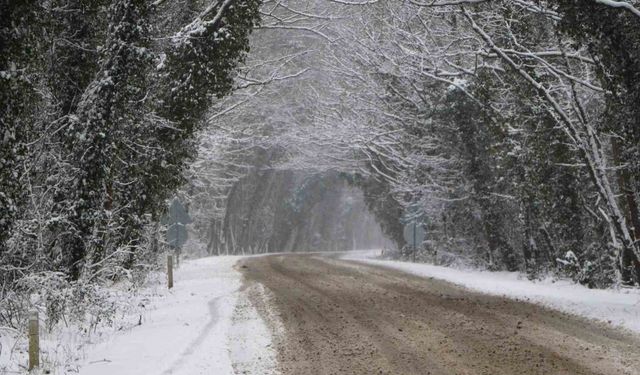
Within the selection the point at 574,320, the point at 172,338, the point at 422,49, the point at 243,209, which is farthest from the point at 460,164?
the point at 243,209

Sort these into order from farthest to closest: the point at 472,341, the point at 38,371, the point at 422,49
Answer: the point at 422,49 < the point at 472,341 < the point at 38,371

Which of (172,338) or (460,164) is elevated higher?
(460,164)

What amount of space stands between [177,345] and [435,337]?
4187 mm

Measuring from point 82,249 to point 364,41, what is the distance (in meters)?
15.8

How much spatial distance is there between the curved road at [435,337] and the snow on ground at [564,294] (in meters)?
0.73

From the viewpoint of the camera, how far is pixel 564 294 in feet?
57.1

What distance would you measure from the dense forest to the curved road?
12.2 ft

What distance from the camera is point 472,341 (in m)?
10.9

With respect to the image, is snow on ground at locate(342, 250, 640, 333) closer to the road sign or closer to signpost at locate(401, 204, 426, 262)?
signpost at locate(401, 204, 426, 262)

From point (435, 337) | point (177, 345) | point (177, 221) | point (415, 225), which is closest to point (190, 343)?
point (177, 345)

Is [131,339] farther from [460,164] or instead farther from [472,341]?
[460,164]

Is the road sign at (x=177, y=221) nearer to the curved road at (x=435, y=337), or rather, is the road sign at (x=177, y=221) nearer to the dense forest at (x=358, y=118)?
the dense forest at (x=358, y=118)

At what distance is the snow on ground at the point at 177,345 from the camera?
9.42 meters

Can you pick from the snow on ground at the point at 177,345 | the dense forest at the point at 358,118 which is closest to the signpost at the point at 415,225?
the dense forest at the point at 358,118
